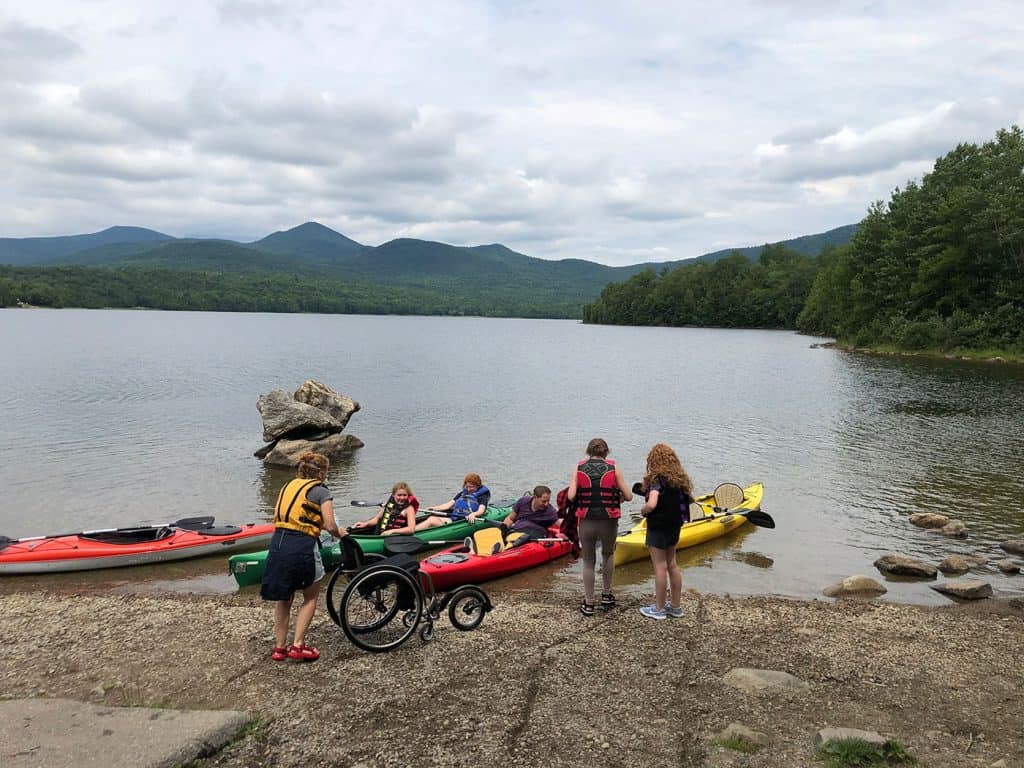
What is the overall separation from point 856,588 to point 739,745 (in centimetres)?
709

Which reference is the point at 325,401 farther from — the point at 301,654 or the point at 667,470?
the point at 667,470

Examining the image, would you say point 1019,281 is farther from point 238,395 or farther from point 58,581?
point 58,581

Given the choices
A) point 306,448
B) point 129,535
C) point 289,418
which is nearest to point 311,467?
point 129,535

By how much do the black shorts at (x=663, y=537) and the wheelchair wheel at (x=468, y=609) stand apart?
7.39 ft

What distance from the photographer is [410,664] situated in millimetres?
7582

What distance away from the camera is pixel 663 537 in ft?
29.3

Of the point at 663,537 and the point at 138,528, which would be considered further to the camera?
the point at 138,528

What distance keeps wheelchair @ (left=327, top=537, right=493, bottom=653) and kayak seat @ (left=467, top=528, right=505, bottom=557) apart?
3421mm

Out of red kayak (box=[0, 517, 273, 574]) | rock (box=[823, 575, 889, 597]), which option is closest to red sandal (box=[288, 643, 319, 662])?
red kayak (box=[0, 517, 273, 574])

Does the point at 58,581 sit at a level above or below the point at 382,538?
below

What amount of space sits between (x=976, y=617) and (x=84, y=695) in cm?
1165

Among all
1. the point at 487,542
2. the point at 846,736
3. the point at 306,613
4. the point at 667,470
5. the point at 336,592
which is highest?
the point at 667,470

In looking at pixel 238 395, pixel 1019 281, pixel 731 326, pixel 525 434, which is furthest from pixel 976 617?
pixel 731 326

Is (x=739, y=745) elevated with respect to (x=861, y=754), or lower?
lower
